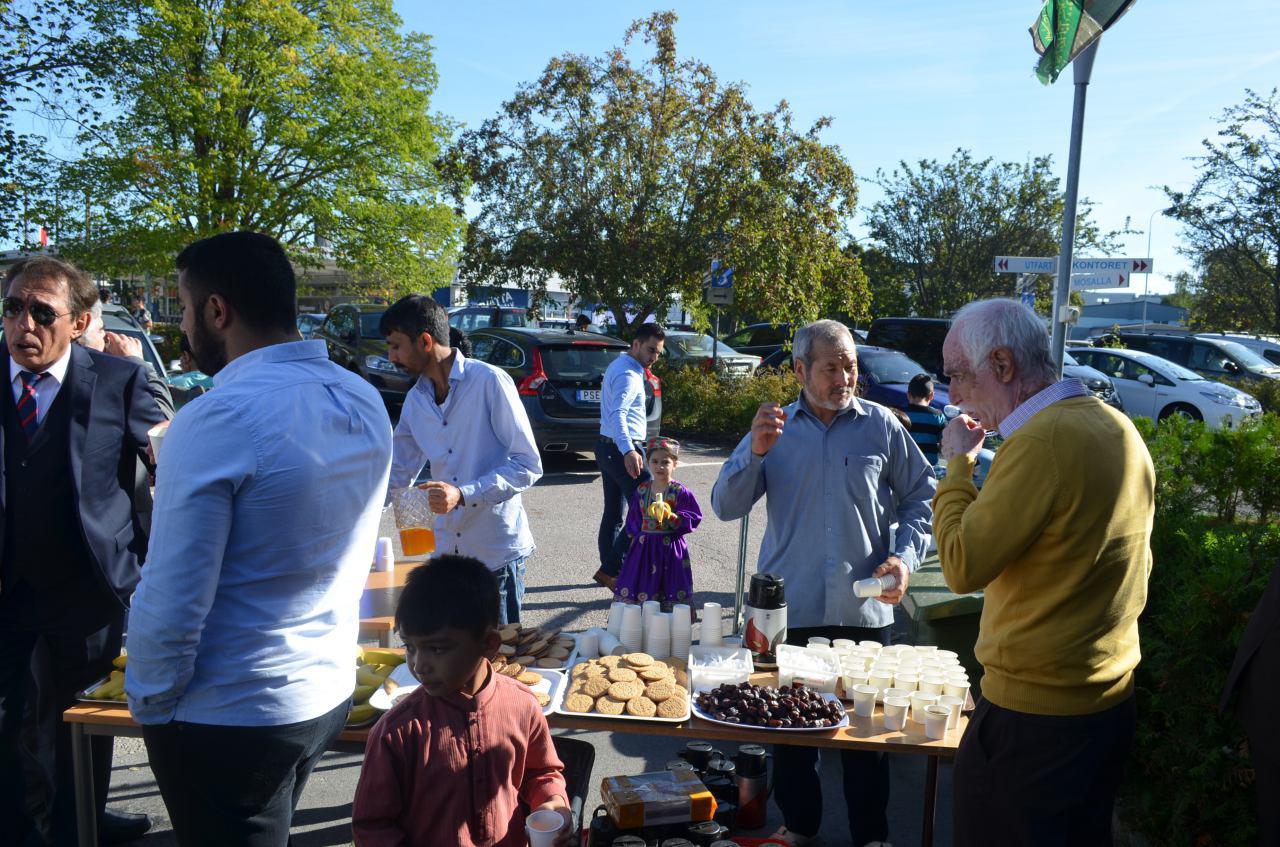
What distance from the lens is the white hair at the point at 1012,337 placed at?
226cm

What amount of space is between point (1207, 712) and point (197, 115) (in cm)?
2104

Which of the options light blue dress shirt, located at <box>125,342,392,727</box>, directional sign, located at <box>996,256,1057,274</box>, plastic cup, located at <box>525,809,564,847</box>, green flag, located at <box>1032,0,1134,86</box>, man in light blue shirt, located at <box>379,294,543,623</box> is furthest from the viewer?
directional sign, located at <box>996,256,1057,274</box>

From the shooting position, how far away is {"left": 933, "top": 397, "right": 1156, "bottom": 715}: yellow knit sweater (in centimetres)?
207

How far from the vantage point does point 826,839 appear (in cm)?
367

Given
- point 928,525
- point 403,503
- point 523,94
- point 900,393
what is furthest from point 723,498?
point 523,94

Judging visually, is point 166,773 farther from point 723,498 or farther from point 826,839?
point 826,839

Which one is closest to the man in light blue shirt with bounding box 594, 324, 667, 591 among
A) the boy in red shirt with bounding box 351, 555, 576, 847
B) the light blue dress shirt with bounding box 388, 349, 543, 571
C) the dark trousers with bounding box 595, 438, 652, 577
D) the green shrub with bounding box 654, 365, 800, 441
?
the dark trousers with bounding box 595, 438, 652, 577

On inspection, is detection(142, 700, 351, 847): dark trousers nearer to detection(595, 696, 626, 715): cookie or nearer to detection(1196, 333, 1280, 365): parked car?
detection(595, 696, 626, 715): cookie

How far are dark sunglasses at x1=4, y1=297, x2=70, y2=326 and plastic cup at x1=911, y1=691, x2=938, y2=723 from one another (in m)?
3.15

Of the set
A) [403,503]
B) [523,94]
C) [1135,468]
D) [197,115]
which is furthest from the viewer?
[197,115]

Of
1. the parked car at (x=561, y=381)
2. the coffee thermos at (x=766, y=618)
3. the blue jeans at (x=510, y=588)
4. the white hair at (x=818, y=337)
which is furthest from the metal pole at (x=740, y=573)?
the parked car at (x=561, y=381)

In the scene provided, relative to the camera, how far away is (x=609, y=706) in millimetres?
2992

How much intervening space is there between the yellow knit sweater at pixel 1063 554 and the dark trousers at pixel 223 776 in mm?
1643

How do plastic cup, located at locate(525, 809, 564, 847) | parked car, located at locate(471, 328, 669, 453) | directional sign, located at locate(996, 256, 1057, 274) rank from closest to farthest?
plastic cup, located at locate(525, 809, 564, 847)
directional sign, located at locate(996, 256, 1057, 274)
parked car, located at locate(471, 328, 669, 453)
